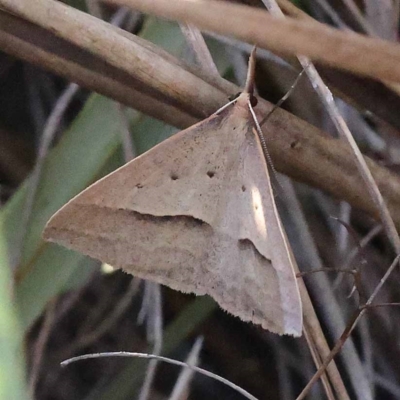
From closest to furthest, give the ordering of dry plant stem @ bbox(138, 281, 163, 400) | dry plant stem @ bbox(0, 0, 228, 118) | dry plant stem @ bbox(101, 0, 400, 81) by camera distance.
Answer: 1. dry plant stem @ bbox(101, 0, 400, 81)
2. dry plant stem @ bbox(0, 0, 228, 118)
3. dry plant stem @ bbox(138, 281, 163, 400)

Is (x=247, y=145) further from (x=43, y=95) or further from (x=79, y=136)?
(x=43, y=95)

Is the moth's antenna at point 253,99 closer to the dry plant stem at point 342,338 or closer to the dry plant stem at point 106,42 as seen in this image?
the dry plant stem at point 106,42

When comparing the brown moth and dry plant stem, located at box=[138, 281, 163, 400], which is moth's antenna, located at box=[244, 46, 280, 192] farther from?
dry plant stem, located at box=[138, 281, 163, 400]

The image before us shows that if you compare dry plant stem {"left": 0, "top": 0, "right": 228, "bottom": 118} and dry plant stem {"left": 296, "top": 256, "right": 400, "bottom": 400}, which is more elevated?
dry plant stem {"left": 0, "top": 0, "right": 228, "bottom": 118}

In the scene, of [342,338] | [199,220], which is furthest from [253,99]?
[342,338]

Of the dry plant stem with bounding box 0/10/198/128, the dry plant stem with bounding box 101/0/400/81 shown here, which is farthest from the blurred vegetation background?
Result: the dry plant stem with bounding box 101/0/400/81

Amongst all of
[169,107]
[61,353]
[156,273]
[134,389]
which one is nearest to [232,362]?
[134,389]

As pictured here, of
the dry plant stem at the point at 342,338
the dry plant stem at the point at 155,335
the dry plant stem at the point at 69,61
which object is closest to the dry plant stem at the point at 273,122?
the dry plant stem at the point at 69,61
